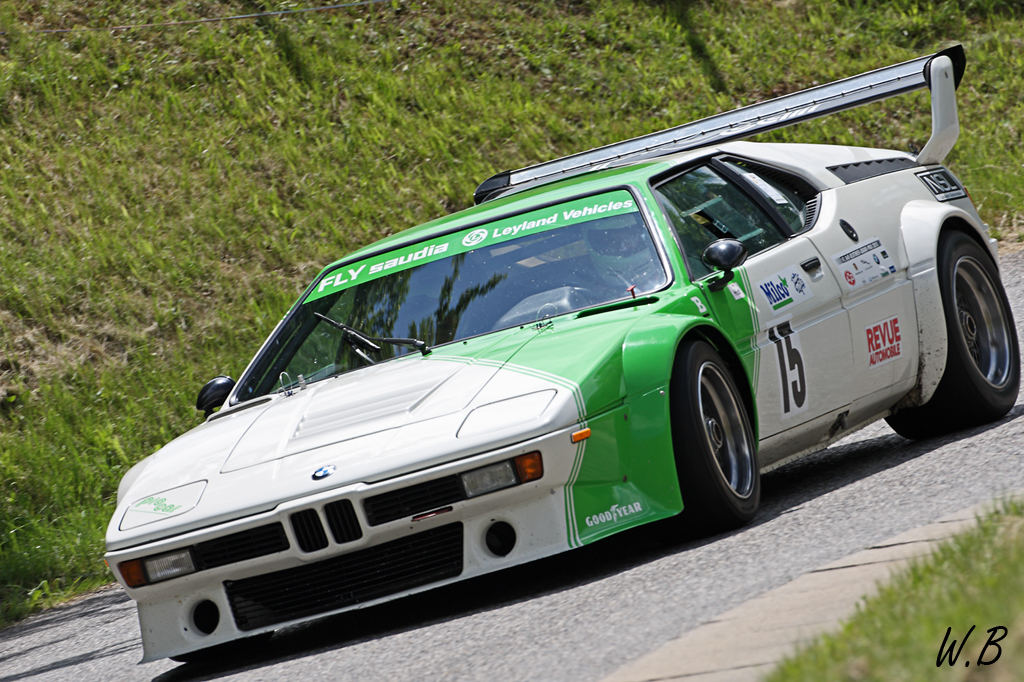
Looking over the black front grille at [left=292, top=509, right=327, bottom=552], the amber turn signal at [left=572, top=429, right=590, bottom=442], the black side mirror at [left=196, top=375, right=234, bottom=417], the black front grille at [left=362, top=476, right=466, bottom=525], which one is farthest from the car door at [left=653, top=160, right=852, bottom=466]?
the black side mirror at [left=196, top=375, right=234, bottom=417]

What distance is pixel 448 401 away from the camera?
4383 millimetres

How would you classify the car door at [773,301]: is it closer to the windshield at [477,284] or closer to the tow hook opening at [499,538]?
the windshield at [477,284]

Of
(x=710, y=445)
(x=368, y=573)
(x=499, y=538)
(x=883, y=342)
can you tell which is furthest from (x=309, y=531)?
(x=883, y=342)

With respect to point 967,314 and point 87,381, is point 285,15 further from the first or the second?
point 967,314

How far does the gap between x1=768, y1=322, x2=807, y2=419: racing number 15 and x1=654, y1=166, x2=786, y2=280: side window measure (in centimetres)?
41

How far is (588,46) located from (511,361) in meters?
13.7

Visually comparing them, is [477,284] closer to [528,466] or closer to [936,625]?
[528,466]

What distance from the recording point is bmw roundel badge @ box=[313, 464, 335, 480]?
418 cm

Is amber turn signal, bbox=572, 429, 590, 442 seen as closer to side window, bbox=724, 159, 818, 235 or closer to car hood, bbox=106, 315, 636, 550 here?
car hood, bbox=106, 315, 636, 550

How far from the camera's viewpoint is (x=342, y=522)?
4168 millimetres

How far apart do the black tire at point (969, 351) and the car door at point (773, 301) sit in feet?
2.67

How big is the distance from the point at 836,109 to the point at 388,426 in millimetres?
3339

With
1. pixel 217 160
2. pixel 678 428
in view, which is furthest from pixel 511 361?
pixel 217 160

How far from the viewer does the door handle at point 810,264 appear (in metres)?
5.57
